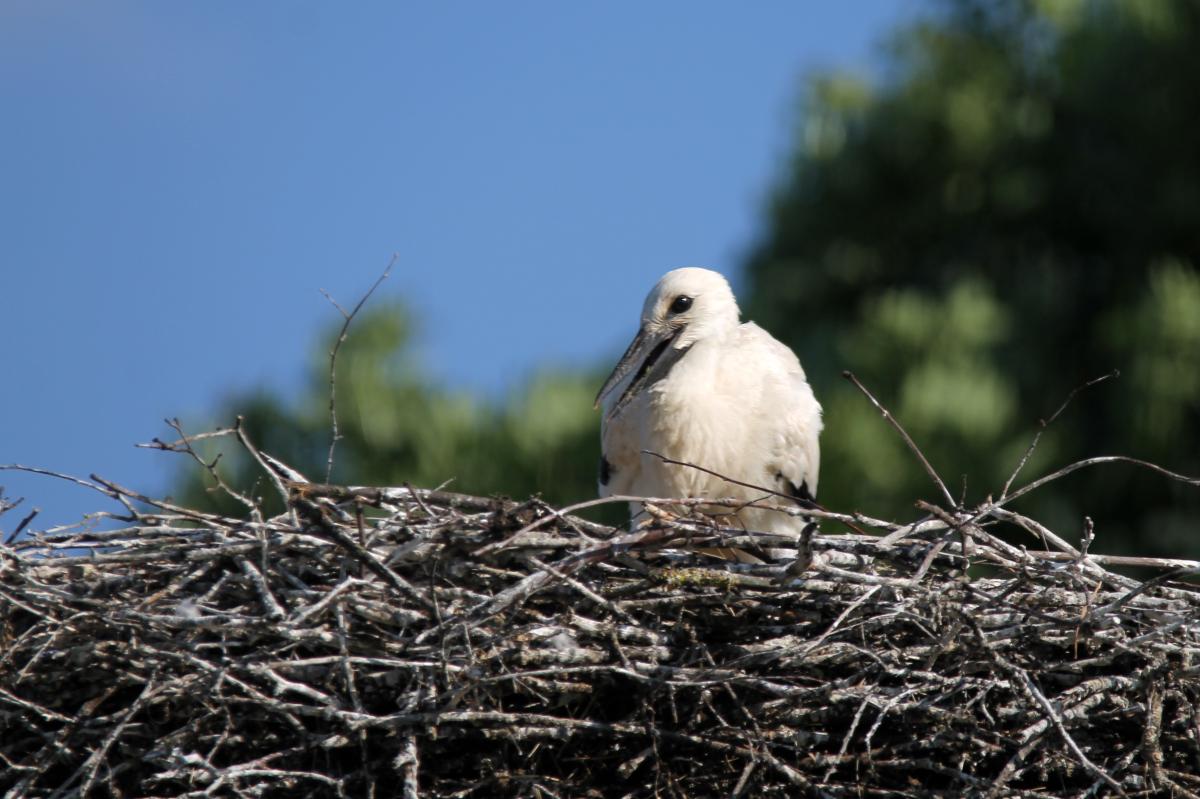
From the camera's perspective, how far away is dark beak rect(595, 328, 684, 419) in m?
4.25

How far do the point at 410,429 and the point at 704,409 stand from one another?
16.4 feet

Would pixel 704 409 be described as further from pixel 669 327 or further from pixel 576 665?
pixel 576 665

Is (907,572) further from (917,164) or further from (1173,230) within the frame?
(917,164)

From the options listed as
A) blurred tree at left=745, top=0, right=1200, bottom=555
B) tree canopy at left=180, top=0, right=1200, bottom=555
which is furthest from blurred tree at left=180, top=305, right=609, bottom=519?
blurred tree at left=745, top=0, right=1200, bottom=555

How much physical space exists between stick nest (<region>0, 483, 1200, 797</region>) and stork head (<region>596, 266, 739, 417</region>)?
123 centimetres

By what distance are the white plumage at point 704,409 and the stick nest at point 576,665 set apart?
38.5 inches

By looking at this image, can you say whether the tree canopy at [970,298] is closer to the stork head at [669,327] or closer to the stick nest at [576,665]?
the stork head at [669,327]

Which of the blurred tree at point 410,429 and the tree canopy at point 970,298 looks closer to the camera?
the blurred tree at point 410,429

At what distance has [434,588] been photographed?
2.81 metres

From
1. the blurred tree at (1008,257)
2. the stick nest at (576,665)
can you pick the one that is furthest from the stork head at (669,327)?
the blurred tree at (1008,257)

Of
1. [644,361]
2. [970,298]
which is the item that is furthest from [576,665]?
[970,298]

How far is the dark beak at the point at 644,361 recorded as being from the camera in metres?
4.25

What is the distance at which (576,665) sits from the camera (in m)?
2.92

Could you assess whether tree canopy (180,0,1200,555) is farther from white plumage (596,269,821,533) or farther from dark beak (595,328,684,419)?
dark beak (595,328,684,419)
